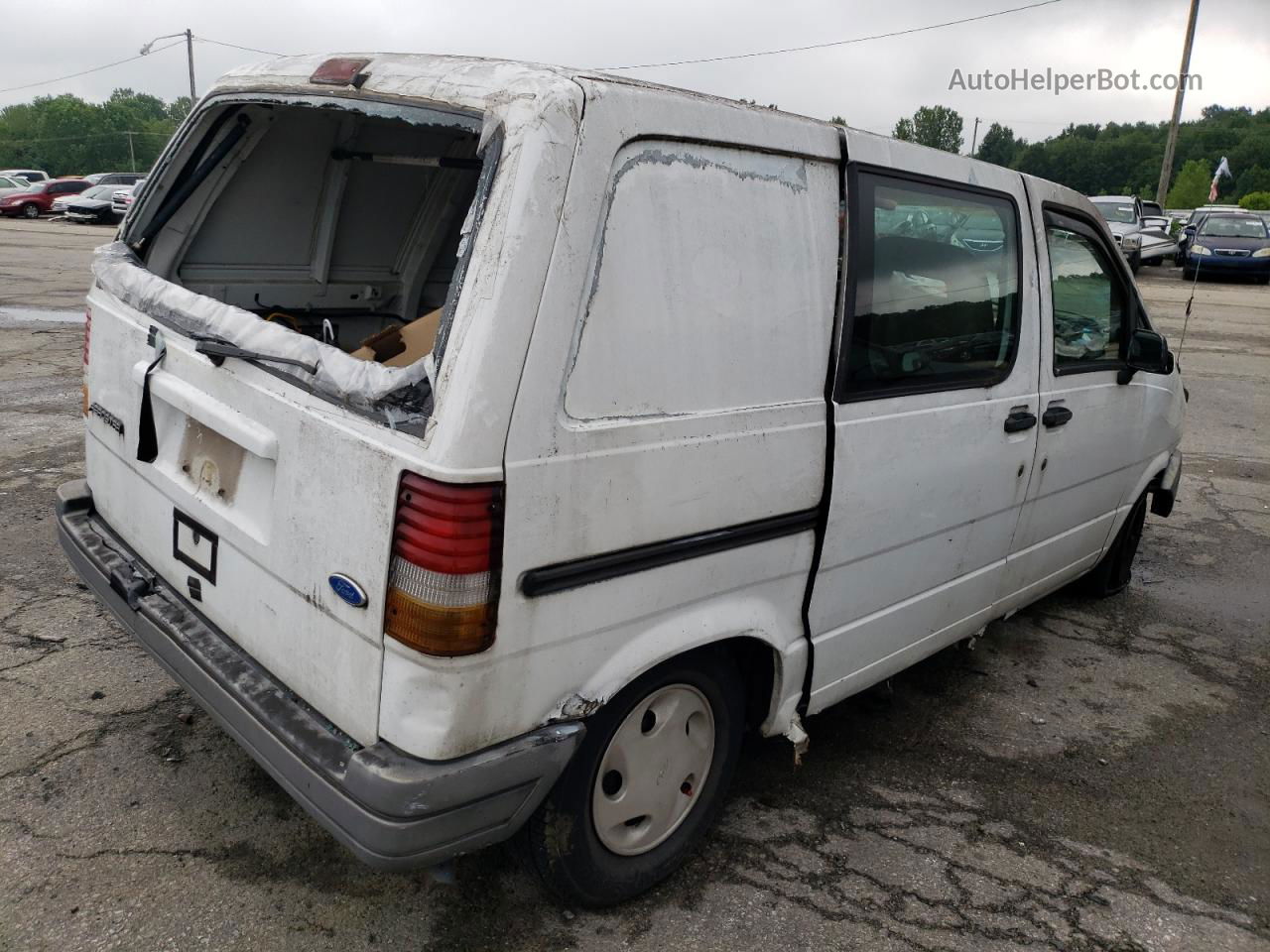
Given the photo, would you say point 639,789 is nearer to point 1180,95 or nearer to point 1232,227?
point 1232,227

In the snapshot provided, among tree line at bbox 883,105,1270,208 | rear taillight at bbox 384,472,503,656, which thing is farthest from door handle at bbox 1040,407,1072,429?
tree line at bbox 883,105,1270,208

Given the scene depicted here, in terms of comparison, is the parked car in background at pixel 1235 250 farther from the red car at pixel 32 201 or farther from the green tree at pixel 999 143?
the green tree at pixel 999 143

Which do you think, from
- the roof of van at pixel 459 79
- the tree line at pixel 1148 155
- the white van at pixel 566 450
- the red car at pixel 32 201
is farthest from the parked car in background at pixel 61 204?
the tree line at pixel 1148 155

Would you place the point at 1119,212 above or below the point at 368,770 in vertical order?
above

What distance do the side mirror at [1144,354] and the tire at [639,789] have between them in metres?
2.38

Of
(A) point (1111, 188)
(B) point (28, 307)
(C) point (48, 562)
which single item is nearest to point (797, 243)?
(C) point (48, 562)

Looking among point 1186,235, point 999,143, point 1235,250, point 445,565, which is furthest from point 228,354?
point 999,143

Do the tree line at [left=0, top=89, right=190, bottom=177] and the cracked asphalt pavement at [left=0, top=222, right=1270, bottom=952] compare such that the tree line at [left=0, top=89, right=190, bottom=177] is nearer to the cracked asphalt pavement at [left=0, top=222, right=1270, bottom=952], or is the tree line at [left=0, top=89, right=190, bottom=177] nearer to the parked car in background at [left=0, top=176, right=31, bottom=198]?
the parked car in background at [left=0, top=176, right=31, bottom=198]

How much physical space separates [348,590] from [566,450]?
1.75ft

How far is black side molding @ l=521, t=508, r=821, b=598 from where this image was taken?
205 centimetres

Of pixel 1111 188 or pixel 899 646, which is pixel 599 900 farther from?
pixel 1111 188

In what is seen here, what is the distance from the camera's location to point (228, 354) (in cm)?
227

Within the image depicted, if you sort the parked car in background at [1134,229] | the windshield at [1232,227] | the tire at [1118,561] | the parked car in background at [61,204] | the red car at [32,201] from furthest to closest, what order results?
the red car at [32,201] < the parked car in background at [61,204] < the windshield at [1232,227] < the parked car in background at [1134,229] < the tire at [1118,561]

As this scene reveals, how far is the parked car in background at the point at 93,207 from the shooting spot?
3139 cm
